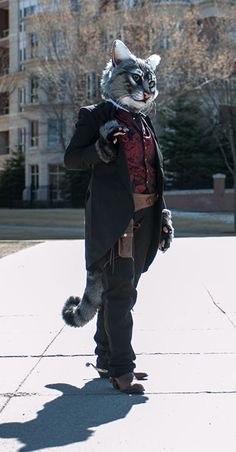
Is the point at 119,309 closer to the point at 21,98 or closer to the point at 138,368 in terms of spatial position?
the point at 138,368

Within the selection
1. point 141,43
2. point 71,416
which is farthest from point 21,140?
point 71,416

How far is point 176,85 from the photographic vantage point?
2667 centimetres

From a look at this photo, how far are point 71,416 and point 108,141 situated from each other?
70.0 inches

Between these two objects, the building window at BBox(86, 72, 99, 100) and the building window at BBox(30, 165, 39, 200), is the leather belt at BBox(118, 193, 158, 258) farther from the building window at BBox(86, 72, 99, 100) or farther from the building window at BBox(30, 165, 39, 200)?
the building window at BBox(30, 165, 39, 200)

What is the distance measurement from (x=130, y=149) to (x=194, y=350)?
2.13 meters

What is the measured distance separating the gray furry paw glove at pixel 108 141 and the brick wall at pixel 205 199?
2924 cm

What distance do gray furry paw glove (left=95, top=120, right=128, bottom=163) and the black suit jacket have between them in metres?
0.05

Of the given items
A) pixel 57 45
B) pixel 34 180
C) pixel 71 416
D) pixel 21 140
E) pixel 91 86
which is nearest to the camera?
pixel 71 416

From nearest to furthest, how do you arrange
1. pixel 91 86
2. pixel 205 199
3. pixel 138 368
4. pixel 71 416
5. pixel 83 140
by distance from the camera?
pixel 71 416 < pixel 83 140 < pixel 138 368 < pixel 91 86 < pixel 205 199

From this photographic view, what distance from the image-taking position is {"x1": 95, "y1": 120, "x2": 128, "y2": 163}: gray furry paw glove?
4266mm

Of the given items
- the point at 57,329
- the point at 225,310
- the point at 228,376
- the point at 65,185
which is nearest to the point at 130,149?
the point at 228,376

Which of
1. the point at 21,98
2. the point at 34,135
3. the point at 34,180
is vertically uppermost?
the point at 21,98

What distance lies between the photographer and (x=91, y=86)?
91.8 ft

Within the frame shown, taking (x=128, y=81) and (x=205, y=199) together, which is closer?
(x=128, y=81)
